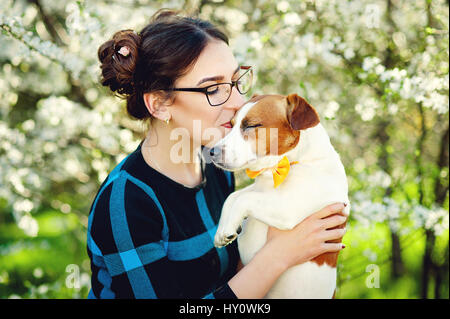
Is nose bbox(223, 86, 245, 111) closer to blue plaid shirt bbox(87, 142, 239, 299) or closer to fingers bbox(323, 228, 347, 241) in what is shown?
blue plaid shirt bbox(87, 142, 239, 299)

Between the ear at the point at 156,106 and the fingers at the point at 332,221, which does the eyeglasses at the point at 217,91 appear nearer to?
the ear at the point at 156,106

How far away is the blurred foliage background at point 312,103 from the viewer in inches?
110

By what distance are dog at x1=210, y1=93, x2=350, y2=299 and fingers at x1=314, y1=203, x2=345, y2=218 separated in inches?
0.9

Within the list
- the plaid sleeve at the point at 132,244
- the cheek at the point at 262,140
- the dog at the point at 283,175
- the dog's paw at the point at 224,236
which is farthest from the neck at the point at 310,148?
the plaid sleeve at the point at 132,244

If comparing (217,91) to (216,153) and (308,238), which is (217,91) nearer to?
(216,153)

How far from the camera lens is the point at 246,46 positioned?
9.80 feet

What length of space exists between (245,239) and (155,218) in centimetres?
48

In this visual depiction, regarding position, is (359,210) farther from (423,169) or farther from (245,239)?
(245,239)

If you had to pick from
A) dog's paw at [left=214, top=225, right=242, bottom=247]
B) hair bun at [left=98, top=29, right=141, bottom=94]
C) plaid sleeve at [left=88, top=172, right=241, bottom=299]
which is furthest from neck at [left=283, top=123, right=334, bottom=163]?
hair bun at [left=98, top=29, right=141, bottom=94]

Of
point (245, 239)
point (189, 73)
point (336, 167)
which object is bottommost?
point (245, 239)

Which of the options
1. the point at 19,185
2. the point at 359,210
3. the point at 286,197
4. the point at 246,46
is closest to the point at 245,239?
the point at 286,197

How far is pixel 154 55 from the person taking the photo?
6.32ft

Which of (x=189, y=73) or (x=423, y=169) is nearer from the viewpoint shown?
(x=189, y=73)

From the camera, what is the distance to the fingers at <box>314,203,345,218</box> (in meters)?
1.80
